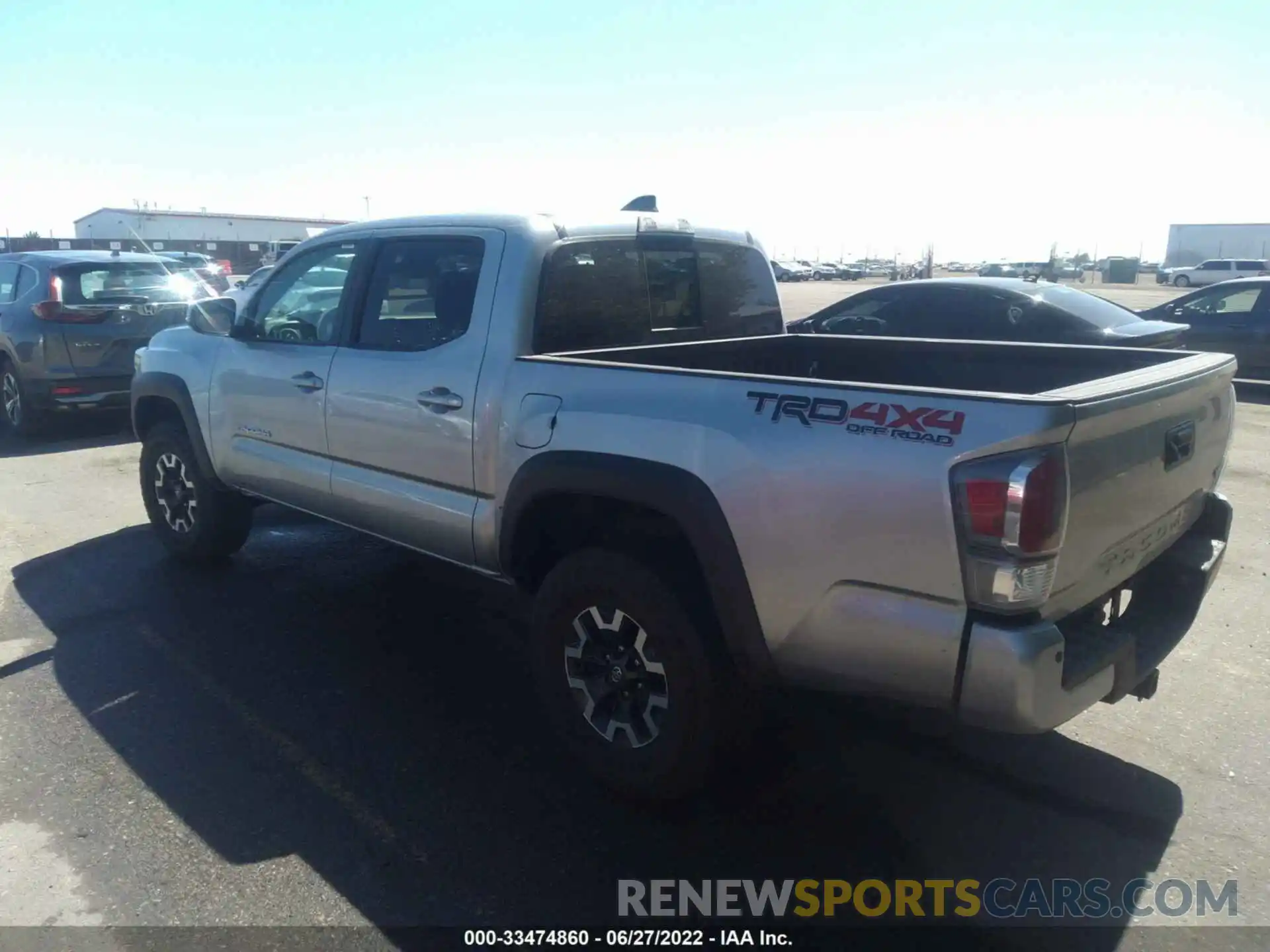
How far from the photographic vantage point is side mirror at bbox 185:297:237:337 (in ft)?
17.2

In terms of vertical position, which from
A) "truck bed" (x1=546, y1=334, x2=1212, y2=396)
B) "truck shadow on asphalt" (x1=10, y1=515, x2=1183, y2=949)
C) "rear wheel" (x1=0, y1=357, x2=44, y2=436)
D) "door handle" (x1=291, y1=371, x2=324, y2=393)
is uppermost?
"truck bed" (x1=546, y1=334, x2=1212, y2=396)

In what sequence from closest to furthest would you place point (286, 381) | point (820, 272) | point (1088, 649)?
point (1088, 649) → point (286, 381) → point (820, 272)

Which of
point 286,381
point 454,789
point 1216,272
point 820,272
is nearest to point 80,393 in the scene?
point 286,381

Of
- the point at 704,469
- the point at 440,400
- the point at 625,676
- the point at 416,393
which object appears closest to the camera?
the point at 704,469

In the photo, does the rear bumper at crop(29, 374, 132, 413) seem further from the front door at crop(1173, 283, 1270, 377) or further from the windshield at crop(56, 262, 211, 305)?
the front door at crop(1173, 283, 1270, 377)

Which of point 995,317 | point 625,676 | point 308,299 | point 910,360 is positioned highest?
A: point 308,299

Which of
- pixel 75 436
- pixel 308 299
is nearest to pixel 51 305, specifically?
pixel 75 436

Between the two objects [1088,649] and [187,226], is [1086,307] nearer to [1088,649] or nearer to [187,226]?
[1088,649]

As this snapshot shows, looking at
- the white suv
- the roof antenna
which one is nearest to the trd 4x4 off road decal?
the roof antenna

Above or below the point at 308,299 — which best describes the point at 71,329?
below

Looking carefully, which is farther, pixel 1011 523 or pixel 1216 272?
pixel 1216 272

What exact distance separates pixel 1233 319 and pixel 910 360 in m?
11.0

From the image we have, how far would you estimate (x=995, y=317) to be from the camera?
9.38m

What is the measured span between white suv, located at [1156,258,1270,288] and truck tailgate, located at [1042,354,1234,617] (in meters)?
47.6
